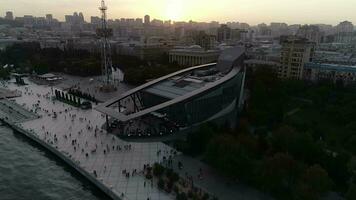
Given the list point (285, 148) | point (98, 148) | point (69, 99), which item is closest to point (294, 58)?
point (285, 148)

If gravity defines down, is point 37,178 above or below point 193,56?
below

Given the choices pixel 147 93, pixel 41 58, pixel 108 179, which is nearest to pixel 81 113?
pixel 147 93

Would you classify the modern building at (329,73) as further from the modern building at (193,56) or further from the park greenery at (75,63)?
the park greenery at (75,63)

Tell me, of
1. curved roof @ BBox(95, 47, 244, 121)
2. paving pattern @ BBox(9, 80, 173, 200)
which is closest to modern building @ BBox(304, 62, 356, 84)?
curved roof @ BBox(95, 47, 244, 121)

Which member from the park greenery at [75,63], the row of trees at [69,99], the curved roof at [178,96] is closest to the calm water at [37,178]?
the curved roof at [178,96]

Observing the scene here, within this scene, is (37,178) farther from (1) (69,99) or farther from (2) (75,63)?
(2) (75,63)

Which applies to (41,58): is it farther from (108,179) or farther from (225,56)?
(108,179)
